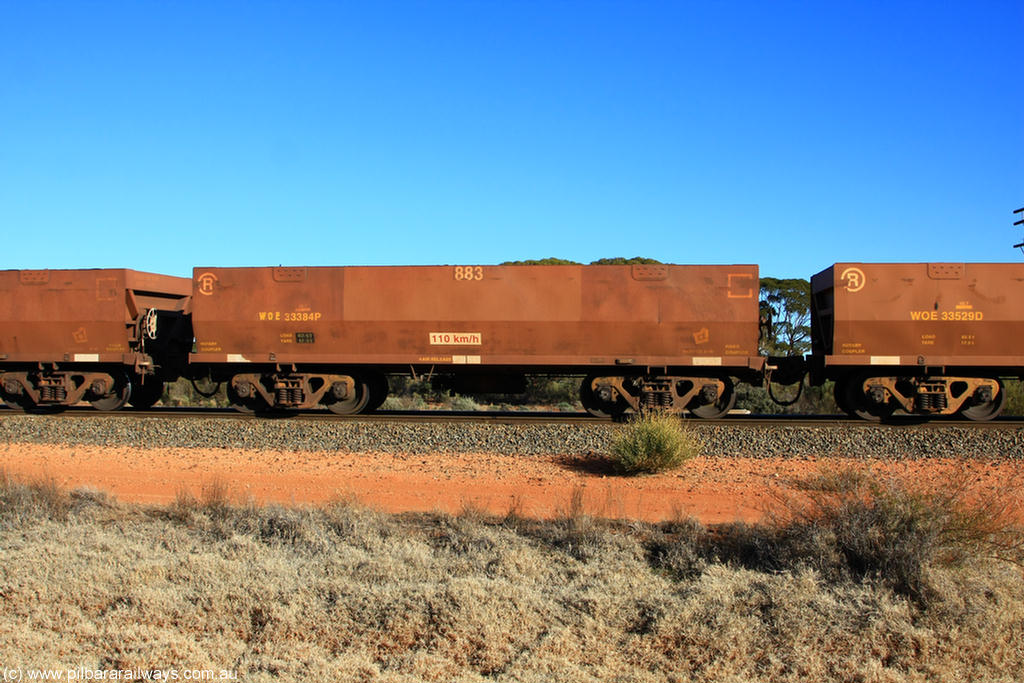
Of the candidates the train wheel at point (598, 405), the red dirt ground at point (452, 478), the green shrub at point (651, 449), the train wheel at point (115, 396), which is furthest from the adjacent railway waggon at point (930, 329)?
the train wheel at point (115, 396)

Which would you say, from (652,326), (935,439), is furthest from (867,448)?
(652,326)

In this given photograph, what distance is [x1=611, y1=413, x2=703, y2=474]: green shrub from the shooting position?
1034cm

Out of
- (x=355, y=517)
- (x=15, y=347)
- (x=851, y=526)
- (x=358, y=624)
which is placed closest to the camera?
(x=358, y=624)

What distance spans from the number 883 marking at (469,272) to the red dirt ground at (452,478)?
4.27 meters

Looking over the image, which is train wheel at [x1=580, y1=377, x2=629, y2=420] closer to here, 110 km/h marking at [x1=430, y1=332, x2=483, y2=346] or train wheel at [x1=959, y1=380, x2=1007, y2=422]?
110 km/h marking at [x1=430, y1=332, x2=483, y2=346]

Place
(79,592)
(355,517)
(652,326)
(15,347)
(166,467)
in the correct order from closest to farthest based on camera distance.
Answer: (79,592) → (355,517) → (166,467) → (652,326) → (15,347)

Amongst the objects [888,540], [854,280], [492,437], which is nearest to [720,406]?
[854,280]

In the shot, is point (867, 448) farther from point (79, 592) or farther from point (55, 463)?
point (55, 463)

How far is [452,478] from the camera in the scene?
10305 mm

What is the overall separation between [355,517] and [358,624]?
2.39 metres

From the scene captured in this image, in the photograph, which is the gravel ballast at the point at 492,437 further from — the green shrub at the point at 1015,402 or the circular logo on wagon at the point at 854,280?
the green shrub at the point at 1015,402

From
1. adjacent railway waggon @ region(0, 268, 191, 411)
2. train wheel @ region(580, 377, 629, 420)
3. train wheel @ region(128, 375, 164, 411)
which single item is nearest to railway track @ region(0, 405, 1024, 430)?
train wheel @ region(580, 377, 629, 420)

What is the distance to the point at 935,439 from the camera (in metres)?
12.0

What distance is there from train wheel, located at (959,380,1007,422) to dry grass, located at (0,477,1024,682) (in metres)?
9.84
